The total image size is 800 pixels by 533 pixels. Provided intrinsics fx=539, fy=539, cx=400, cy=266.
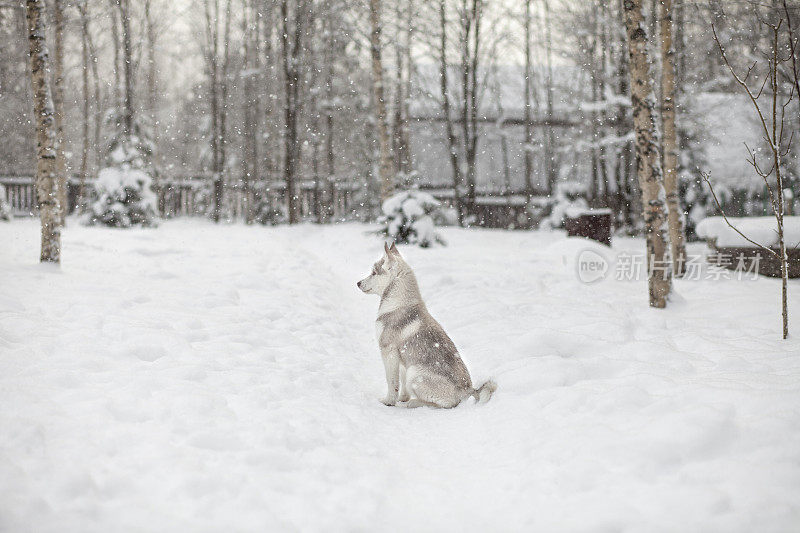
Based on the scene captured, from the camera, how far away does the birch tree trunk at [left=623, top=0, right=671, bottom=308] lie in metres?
7.48

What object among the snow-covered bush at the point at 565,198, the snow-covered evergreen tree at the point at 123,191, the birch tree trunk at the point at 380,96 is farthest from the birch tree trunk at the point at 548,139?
the snow-covered evergreen tree at the point at 123,191

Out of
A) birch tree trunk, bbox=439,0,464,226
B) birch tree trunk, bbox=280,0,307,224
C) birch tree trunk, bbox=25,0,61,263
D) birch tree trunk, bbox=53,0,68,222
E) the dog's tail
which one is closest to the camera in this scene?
the dog's tail

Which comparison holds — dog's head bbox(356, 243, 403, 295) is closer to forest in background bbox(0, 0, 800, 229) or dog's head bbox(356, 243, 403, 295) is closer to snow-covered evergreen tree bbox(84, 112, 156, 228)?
forest in background bbox(0, 0, 800, 229)

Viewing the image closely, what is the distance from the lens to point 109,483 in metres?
2.77

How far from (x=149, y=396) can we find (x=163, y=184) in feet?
→ 80.3

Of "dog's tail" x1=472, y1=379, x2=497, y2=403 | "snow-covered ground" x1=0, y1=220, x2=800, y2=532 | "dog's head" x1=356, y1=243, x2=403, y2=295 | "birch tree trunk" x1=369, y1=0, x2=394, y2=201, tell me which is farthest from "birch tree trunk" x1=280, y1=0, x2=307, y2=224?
"dog's tail" x1=472, y1=379, x2=497, y2=403

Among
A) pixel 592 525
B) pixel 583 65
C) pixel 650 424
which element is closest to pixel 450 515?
pixel 592 525

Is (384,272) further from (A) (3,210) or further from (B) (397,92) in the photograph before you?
(B) (397,92)

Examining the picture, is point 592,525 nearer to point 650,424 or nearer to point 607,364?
point 650,424

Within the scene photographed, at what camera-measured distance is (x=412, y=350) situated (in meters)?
4.83

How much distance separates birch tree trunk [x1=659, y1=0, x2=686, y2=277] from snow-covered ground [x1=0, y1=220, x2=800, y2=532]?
3114mm

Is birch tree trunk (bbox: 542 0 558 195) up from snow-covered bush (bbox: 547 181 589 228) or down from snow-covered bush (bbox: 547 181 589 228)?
up

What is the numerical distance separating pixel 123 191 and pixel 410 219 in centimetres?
1068

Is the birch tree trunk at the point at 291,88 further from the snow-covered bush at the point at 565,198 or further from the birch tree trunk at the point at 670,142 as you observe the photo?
the birch tree trunk at the point at 670,142
